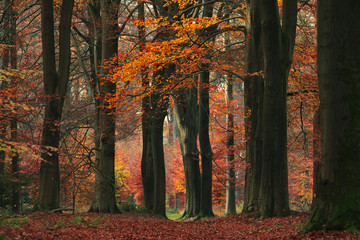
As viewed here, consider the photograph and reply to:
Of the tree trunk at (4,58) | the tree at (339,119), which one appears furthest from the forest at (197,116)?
the tree trunk at (4,58)

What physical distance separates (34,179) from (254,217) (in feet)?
36.4

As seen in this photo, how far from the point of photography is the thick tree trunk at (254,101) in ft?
39.2

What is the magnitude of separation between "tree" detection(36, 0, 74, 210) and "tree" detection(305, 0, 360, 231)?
8.36 m

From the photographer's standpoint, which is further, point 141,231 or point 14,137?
point 14,137

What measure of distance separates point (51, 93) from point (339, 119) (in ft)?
30.0

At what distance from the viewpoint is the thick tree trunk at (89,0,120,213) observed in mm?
14938

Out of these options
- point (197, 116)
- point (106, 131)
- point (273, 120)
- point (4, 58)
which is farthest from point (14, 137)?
point (273, 120)

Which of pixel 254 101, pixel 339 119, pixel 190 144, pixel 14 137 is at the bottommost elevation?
pixel 339 119

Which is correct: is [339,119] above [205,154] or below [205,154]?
below

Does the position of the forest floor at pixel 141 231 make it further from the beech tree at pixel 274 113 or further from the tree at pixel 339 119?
the beech tree at pixel 274 113

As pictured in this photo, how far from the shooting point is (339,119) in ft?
22.0

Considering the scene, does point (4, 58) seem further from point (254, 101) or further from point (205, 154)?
point (254, 101)

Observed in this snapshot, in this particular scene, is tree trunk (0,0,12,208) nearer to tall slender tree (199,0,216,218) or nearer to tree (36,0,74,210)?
tree (36,0,74,210)

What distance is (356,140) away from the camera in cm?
658
